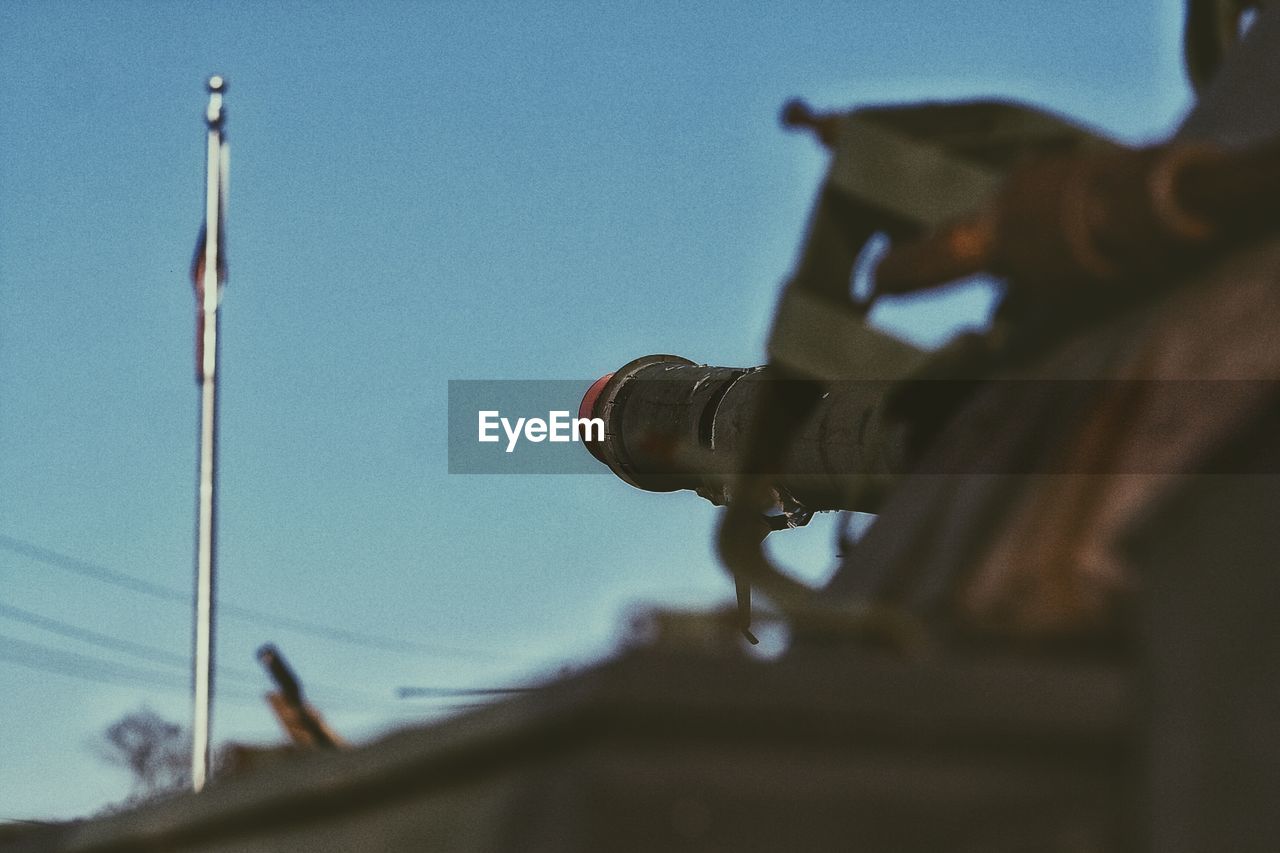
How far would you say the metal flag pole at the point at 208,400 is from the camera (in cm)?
1079

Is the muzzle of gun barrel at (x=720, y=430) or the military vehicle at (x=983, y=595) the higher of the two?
the military vehicle at (x=983, y=595)

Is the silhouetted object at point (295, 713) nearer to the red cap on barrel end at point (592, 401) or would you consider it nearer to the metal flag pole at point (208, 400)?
the metal flag pole at point (208, 400)

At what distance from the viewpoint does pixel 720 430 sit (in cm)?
1303

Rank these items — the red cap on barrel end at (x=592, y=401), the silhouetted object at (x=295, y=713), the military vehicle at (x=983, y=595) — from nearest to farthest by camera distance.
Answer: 1. the military vehicle at (x=983, y=595)
2. the silhouetted object at (x=295, y=713)
3. the red cap on barrel end at (x=592, y=401)

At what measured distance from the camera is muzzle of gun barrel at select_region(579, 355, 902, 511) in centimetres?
1098

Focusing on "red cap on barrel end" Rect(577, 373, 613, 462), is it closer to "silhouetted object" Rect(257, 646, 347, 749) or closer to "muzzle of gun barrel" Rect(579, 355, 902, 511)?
"muzzle of gun barrel" Rect(579, 355, 902, 511)

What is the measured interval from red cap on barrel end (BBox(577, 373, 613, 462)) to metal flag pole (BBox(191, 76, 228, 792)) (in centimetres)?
278

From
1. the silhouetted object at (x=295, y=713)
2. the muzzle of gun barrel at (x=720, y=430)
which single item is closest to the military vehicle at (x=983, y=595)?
the silhouetted object at (x=295, y=713)

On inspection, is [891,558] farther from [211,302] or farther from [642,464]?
[211,302]

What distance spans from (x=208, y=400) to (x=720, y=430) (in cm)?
353

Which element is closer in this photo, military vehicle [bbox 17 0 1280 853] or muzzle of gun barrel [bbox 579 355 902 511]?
military vehicle [bbox 17 0 1280 853]

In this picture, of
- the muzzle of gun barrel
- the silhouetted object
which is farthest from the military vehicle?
the muzzle of gun barrel

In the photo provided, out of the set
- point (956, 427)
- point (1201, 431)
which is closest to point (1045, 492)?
point (1201, 431)

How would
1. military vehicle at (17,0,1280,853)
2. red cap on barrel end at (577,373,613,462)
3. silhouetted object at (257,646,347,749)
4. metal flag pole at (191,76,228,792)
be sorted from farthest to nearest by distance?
red cap on barrel end at (577,373,613,462), metal flag pole at (191,76,228,792), silhouetted object at (257,646,347,749), military vehicle at (17,0,1280,853)
